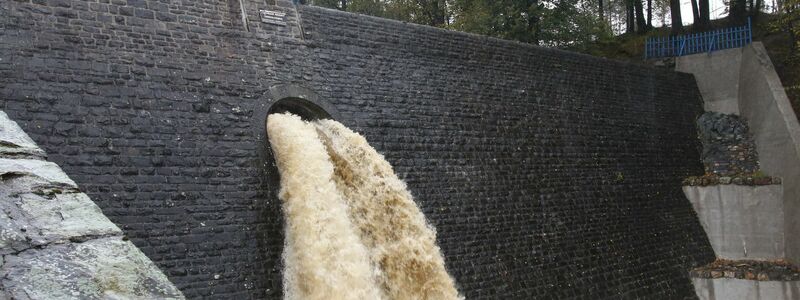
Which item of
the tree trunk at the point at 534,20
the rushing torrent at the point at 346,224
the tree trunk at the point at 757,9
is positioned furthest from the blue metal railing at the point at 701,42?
the rushing torrent at the point at 346,224

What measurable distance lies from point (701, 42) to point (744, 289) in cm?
562

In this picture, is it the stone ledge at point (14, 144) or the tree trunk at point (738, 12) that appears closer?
the stone ledge at point (14, 144)

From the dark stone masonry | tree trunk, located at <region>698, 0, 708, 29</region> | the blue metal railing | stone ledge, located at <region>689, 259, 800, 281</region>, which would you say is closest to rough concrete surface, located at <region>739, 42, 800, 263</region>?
stone ledge, located at <region>689, 259, 800, 281</region>

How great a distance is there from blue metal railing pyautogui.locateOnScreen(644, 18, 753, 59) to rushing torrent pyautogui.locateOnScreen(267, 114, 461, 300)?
8.69 m

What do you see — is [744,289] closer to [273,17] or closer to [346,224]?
[346,224]

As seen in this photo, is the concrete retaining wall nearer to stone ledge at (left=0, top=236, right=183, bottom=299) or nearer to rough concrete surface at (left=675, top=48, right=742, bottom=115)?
rough concrete surface at (left=675, top=48, right=742, bottom=115)

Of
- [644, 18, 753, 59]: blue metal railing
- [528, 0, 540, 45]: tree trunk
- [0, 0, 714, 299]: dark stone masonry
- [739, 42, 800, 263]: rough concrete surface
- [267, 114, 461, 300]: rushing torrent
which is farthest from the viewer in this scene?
[528, 0, 540, 45]: tree trunk

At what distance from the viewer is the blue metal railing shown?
13.5 m

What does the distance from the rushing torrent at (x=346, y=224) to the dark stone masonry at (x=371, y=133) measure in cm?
27

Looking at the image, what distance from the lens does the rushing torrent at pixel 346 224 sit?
6.31 m

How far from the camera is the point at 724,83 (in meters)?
13.3

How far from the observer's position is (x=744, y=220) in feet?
36.6

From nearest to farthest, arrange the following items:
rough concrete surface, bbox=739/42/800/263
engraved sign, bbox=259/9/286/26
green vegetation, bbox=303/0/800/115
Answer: engraved sign, bbox=259/9/286/26 < rough concrete surface, bbox=739/42/800/263 < green vegetation, bbox=303/0/800/115

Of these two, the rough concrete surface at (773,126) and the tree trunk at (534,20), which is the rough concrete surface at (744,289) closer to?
the rough concrete surface at (773,126)
